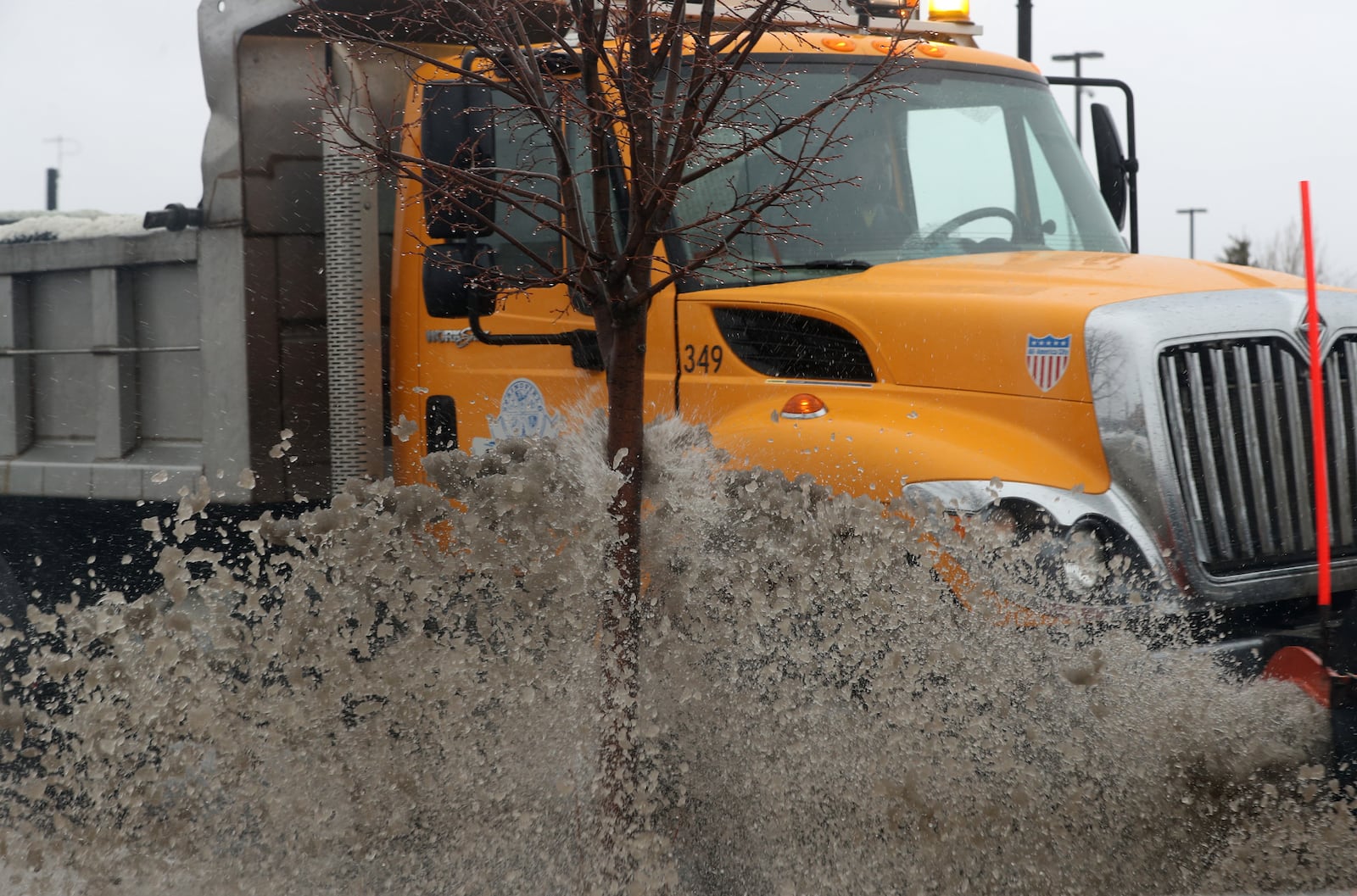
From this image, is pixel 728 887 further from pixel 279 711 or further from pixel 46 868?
pixel 46 868

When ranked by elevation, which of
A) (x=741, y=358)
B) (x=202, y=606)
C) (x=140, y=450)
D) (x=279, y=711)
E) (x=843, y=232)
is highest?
(x=843, y=232)

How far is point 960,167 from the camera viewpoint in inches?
195

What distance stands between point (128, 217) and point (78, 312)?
46 centimetres

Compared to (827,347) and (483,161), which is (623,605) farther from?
(483,161)

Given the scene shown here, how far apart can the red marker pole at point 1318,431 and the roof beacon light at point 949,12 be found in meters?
2.47

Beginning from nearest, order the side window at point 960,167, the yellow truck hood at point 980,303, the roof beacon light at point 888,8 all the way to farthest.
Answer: the yellow truck hood at point 980,303 < the side window at point 960,167 < the roof beacon light at point 888,8

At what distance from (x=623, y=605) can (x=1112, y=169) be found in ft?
10.9

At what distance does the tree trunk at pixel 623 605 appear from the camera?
359cm

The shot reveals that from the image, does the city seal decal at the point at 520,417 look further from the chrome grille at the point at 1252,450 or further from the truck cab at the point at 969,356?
the chrome grille at the point at 1252,450

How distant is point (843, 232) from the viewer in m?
4.55

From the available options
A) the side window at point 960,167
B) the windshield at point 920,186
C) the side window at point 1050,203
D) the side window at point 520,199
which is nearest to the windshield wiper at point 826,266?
the windshield at point 920,186

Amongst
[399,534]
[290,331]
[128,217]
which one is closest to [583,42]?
[399,534]

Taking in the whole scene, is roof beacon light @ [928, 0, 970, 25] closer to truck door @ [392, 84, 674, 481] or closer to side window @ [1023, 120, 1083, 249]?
side window @ [1023, 120, 1083, 249]

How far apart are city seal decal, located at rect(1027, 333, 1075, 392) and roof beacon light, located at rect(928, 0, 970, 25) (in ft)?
7.93
